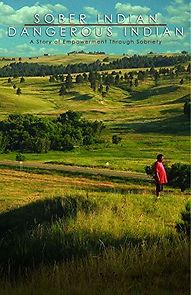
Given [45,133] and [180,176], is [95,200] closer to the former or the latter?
[180,176]

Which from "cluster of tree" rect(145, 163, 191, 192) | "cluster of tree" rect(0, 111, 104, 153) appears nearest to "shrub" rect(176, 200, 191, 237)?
"cluster of tree" rect(145, 163, 191, 192)

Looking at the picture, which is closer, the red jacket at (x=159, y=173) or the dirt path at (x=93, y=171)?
the red jacket at (x=159, y=173)

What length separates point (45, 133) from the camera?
116125 mm

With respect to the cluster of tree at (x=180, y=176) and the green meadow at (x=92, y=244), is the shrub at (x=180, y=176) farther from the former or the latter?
the green meadow at (x=92, y=244)

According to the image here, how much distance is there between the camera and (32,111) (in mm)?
184500

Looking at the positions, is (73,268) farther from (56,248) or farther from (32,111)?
(32,111)

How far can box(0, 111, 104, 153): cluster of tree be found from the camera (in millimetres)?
111812

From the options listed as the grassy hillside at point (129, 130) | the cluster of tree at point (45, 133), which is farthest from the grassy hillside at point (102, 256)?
the cluster of tree at point (45, 133)

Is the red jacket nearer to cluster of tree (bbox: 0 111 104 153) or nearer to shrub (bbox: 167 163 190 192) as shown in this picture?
shrub (bbox: 167 163 190 192)

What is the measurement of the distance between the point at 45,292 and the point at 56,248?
4.10 m

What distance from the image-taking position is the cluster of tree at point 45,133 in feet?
367

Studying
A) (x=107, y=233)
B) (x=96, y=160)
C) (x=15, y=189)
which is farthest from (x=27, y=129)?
(x=107, y=233)

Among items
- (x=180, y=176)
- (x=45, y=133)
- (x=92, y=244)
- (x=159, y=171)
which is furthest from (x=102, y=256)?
(x=45, y=133)

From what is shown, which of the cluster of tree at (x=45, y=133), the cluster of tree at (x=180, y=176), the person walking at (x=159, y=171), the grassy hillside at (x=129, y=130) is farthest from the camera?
the cluster of tree at (x=45, y=133)
